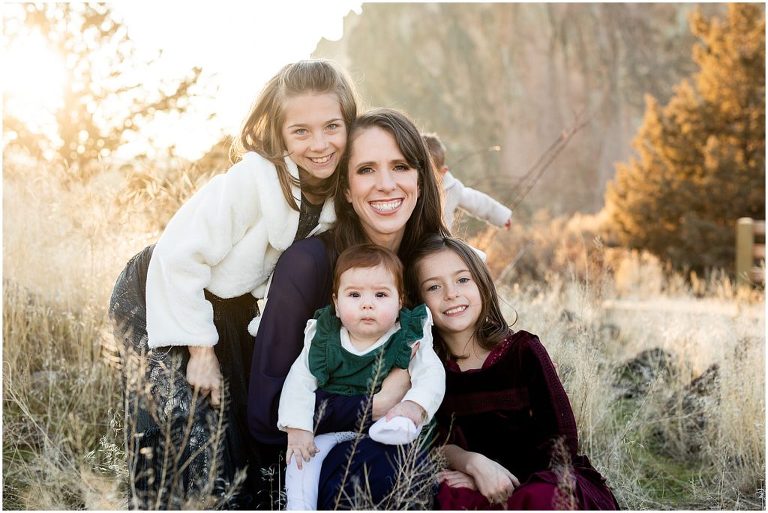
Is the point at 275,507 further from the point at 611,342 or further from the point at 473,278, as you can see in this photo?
the point at 611,342

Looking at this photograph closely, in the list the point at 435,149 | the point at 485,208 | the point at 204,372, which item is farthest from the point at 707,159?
the point at 204,372

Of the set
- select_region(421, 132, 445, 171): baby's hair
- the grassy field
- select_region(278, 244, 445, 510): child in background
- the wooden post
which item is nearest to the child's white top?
select_region(278, 244, 445, 510): child in background

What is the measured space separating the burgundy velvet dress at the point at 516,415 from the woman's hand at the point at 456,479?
0.02m

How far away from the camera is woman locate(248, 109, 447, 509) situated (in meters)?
2.59

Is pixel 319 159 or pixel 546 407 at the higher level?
pixel 319 159

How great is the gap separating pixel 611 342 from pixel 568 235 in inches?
389

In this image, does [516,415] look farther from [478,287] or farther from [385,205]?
[385,205]

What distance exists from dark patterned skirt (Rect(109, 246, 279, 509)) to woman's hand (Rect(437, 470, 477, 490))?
0.63 meters

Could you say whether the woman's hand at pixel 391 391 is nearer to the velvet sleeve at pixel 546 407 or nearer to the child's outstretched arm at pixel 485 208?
the velvet sleeve at pixel 546 407

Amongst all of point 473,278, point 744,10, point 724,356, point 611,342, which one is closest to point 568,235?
point 744,10

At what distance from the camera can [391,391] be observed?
2.67 metres

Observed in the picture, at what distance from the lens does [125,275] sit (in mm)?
3150

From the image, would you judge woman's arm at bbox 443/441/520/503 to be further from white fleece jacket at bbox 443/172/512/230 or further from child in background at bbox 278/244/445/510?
white fleece jacket at bbox 443/172/512/230

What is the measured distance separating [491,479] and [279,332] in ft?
2.99
